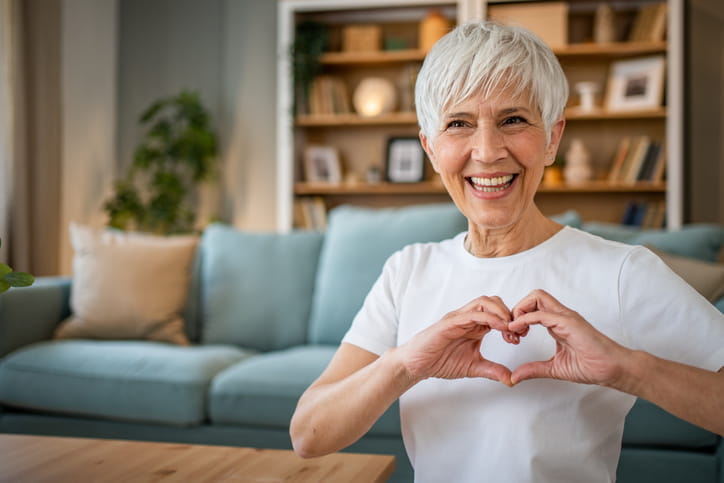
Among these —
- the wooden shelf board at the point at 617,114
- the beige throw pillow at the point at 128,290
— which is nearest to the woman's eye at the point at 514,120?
the beige throw pillow at the point at 128,290

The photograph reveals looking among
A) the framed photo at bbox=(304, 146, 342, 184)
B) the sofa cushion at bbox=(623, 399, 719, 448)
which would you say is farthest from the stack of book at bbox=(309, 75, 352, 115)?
the sofa cushion at bbox=(623, 399, 719, 448)

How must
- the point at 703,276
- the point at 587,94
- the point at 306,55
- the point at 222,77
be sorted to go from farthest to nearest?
the point at 222,77, the point at 306,55, the point at 587,94, the point at 703,276

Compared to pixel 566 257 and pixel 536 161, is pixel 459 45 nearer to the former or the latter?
pixel 536 161

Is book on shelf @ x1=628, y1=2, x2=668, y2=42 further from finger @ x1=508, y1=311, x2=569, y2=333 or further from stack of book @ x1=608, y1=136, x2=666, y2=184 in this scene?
finger @ x1=508, y1=311, x2=569, y2=333

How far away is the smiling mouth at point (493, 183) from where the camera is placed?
0.97 m

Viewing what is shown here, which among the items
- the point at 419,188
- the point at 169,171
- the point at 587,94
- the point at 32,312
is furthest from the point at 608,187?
the point at 32,312

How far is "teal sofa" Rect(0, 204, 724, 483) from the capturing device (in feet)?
6.17

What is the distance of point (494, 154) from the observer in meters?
0.94

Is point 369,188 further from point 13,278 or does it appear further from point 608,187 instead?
point 13,278

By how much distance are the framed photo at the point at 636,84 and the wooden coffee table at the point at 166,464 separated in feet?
11.2

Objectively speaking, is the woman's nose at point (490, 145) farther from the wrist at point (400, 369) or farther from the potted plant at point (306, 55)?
the potted plant at point (306, 55)

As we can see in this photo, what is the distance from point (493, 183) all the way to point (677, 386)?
0.36 meters

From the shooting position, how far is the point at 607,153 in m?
4.13

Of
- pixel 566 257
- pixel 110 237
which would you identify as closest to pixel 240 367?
pixel 110 237
